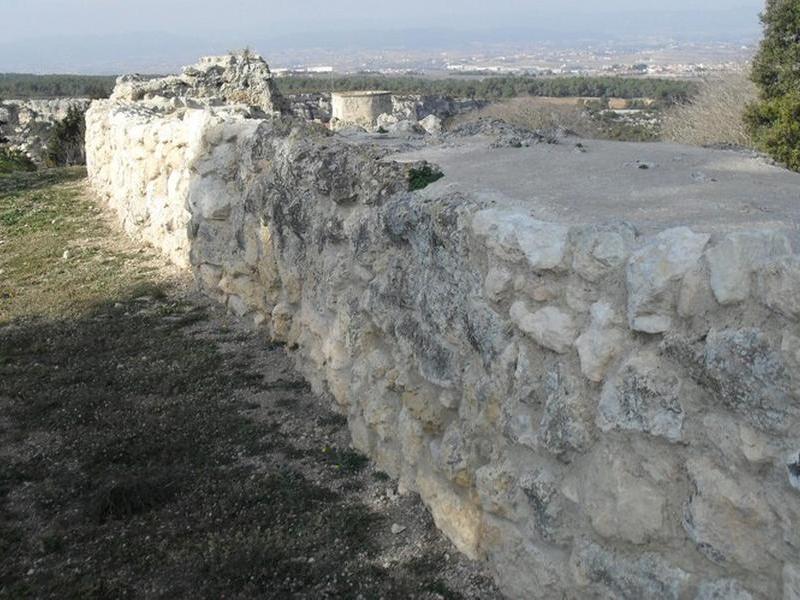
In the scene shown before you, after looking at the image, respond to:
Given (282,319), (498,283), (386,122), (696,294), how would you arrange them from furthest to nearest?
(386,122) < (282,319) < (498,283) < (696,294)

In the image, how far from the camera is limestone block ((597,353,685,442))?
3.36 m

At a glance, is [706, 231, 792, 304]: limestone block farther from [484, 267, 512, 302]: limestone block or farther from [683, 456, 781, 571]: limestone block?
[484, 267, 512, 302]: limestone block

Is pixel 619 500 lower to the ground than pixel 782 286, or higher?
lower

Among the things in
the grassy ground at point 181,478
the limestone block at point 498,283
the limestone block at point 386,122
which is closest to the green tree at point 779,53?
the limestone block at point 386,122

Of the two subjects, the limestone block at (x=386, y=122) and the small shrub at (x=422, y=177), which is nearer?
the small shrub at (x=422, y=177)

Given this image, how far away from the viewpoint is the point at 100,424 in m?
6.36

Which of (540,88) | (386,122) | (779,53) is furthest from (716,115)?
(540,88)

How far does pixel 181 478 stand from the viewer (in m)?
5.47

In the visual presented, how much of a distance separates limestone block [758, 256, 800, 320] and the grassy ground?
7.46ft

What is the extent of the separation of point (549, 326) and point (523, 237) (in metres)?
0.52

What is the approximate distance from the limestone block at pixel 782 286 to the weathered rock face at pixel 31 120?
41.4 metres

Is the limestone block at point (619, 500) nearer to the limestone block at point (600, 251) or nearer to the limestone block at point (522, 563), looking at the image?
the limestone block at point (522, 563)

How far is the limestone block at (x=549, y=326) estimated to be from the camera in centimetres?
384

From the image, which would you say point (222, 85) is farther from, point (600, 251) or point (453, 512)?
point (600, 251)
